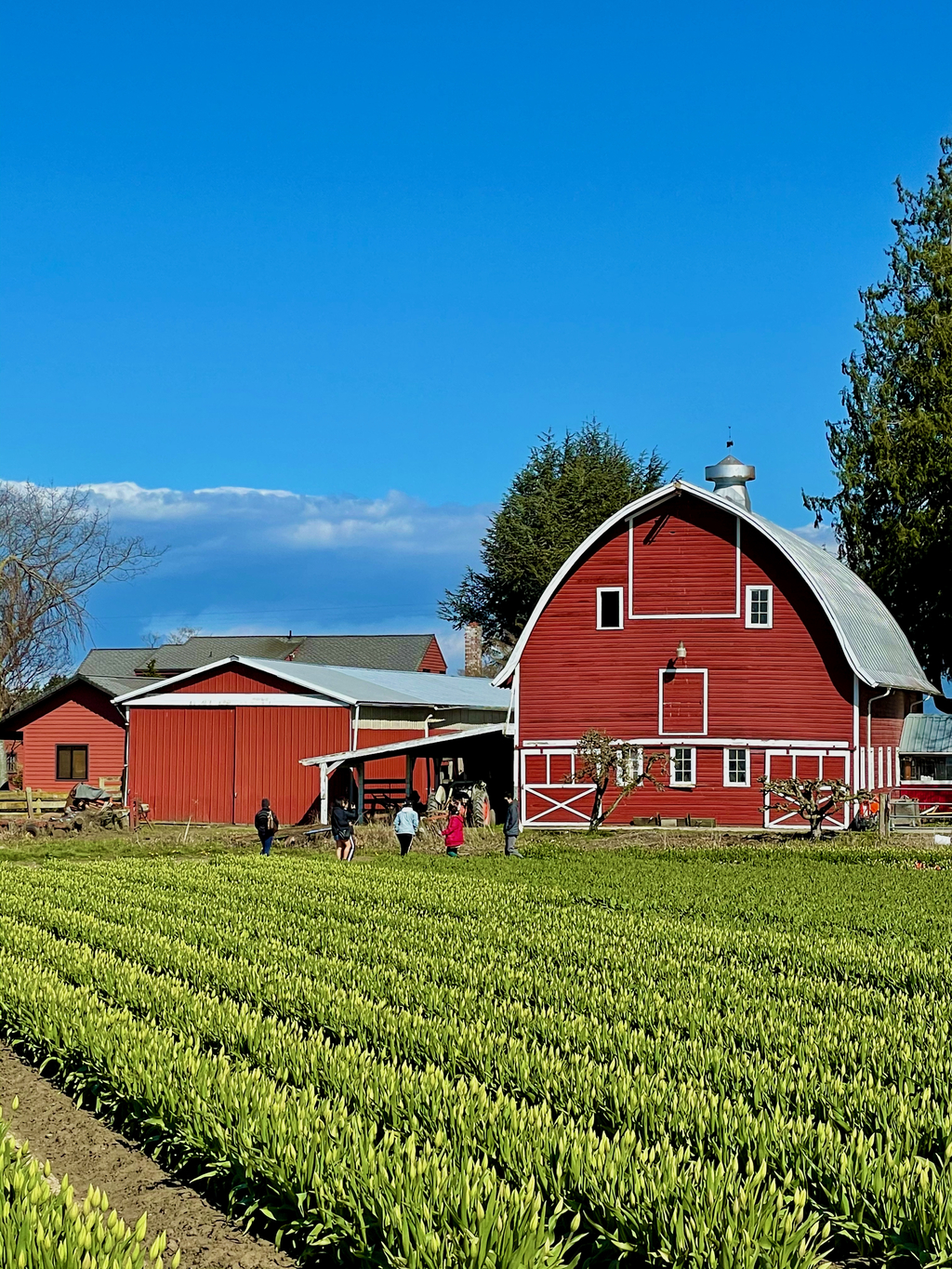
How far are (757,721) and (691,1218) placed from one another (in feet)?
101

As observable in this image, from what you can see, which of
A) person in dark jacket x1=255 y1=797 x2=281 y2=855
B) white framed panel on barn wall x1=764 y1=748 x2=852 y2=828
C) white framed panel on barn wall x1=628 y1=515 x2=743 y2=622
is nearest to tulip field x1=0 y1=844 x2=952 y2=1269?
person in dark jacket x1=255 y1=797 x2=281 y2=855

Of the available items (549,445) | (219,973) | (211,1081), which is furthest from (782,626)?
(549,445)

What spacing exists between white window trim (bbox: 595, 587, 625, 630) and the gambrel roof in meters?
1.11

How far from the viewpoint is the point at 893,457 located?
160ft

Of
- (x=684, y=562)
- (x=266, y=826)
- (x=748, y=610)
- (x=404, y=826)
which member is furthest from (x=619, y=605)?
(x=266, y=826)

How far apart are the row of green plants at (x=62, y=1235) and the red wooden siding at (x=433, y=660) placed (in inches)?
2477

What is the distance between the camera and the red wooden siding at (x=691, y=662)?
36.3 m

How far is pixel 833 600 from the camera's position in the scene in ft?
119

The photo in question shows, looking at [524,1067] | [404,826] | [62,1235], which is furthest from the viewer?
[404,826]

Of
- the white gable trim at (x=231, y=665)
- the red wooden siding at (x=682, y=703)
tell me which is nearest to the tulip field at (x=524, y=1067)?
the red wooden siding at (x=682, y=703)

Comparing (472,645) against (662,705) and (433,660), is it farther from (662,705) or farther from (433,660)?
(662,705)

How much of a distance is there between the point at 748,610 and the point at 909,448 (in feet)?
50.7

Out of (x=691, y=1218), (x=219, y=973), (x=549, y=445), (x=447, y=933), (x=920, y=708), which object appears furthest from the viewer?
(x=549, y=445)

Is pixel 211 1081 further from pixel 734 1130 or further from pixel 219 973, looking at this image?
pixel 219 973
